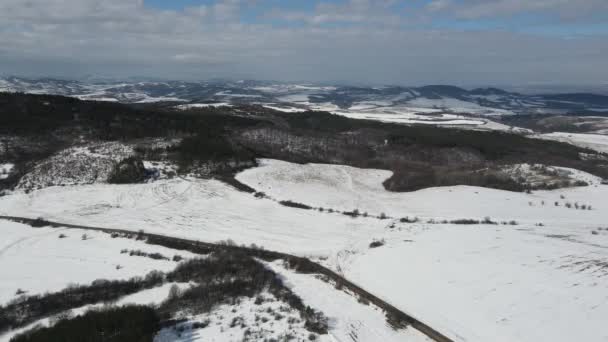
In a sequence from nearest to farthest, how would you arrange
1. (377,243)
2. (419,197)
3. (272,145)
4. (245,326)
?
(245,326) → (377,243) → (419,197) → (272,145)

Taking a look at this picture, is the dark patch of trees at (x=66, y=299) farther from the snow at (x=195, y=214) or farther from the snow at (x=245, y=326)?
the snow at (x=195, y=214)

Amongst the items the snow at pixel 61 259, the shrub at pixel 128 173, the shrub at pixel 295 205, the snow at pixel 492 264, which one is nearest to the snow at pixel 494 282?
the snow at pixel 492 264

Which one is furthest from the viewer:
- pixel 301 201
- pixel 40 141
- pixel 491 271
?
pixel 40 141

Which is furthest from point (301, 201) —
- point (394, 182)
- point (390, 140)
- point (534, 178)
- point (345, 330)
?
point (390, 140)

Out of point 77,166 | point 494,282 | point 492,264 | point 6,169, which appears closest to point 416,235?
point 492,264

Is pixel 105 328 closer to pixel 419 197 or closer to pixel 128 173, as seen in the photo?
pixel 419 197

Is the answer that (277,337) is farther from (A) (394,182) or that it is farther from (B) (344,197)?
(A) (394,182)
